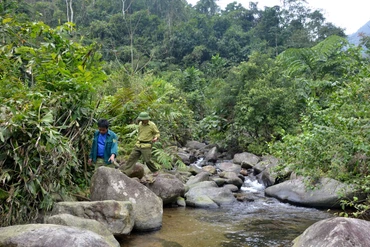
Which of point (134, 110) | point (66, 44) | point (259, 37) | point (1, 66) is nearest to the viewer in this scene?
point (1, 66)

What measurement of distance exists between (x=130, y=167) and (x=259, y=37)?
35.6m

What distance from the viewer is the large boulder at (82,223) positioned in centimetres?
485

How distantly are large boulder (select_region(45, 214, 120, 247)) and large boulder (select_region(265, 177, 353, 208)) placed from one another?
4.56 meters

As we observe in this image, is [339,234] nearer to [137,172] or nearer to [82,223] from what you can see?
[82,223]

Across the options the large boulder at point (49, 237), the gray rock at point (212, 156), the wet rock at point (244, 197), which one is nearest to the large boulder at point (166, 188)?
the wet rock at point (244, 197)

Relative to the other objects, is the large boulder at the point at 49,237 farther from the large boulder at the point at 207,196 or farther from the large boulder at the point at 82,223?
the large boulder at the point at 207,196

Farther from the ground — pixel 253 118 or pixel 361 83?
pixel 361 83

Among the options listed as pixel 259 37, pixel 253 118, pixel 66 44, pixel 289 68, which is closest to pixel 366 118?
pixel 66 44

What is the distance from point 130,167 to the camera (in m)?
7.73

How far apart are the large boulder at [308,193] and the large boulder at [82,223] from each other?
15.0 ft

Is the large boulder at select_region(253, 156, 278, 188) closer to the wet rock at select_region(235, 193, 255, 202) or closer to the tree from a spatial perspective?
the wet rock at select_region(235, 193, 255, 202)

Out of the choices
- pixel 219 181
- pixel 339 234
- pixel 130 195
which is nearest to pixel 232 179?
pixel 219 181

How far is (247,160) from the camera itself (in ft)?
42.3

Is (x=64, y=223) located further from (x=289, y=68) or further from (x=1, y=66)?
(x=289, y=68)
